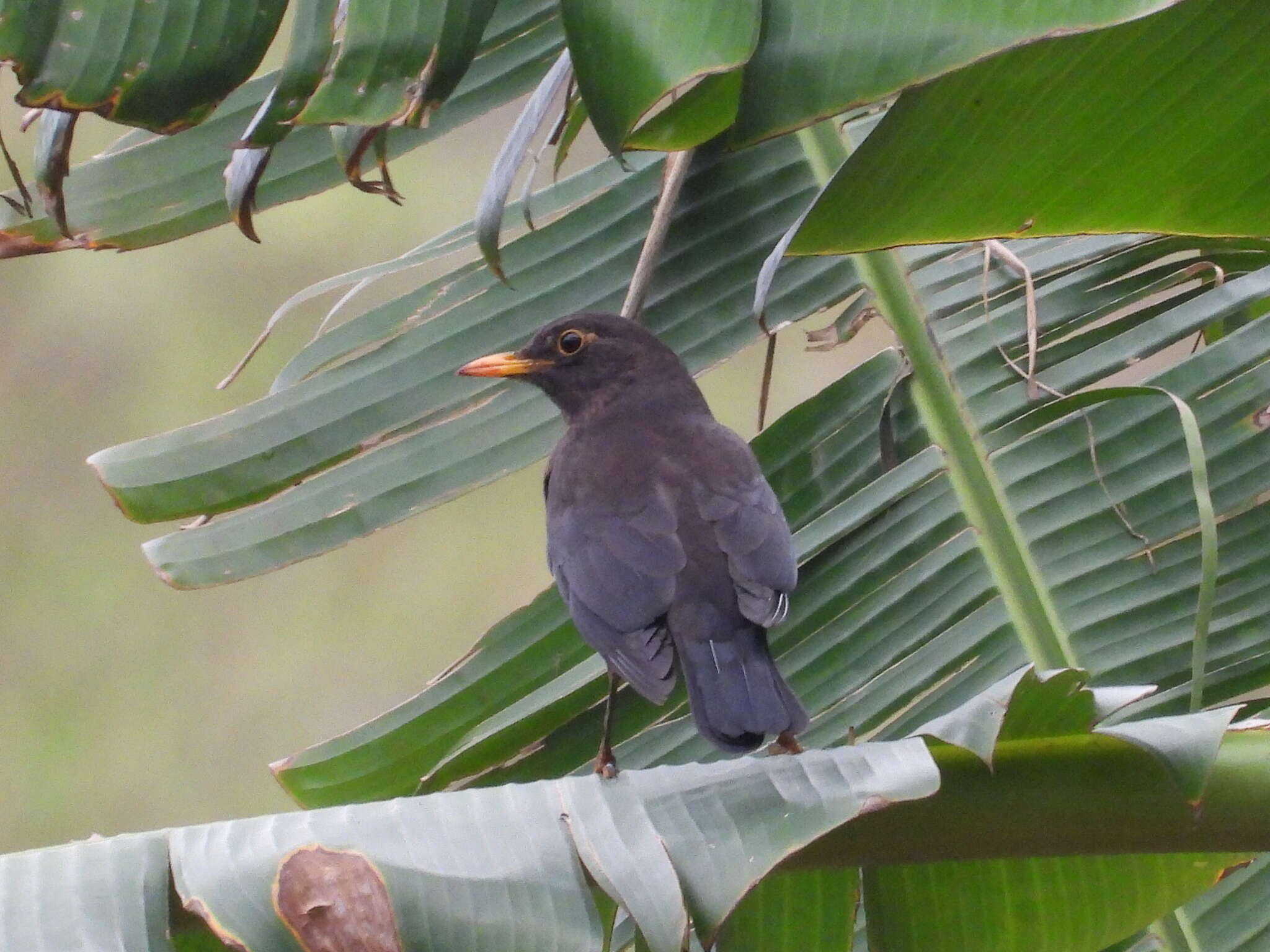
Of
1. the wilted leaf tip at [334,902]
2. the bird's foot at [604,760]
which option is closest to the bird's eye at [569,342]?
the bird's foot at [604,760]

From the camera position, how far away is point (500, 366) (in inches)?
112

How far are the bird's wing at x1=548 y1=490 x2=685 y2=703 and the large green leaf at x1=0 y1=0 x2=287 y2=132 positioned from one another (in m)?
1.16

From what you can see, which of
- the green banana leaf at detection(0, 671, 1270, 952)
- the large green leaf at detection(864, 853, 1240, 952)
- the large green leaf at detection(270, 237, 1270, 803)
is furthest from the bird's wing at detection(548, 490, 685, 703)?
the green banana leaf at detection(0, 671, 1270, 952)

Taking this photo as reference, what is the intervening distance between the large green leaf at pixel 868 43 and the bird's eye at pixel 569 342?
4.05 ft

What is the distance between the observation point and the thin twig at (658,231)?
8.63 ft

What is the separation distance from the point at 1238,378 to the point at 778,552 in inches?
33.7

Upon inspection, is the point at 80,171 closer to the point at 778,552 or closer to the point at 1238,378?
the point at 778,552

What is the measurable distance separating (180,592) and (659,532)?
3906mm

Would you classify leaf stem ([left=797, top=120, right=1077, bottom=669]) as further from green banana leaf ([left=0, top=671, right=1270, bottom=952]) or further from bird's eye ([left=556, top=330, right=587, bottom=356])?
green banana leaf ([left=0, top=671, right=1270, bottom=952])

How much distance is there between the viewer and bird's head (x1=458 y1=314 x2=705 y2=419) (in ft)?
9.53

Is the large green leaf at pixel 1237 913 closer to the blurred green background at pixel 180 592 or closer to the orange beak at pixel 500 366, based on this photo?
the orange beak at pixel 500 366

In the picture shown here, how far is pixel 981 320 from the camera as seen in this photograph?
9.15ft

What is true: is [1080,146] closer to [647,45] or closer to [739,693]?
[647,45]

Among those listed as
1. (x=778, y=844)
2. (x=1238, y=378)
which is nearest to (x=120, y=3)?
(x=778, y=844)
